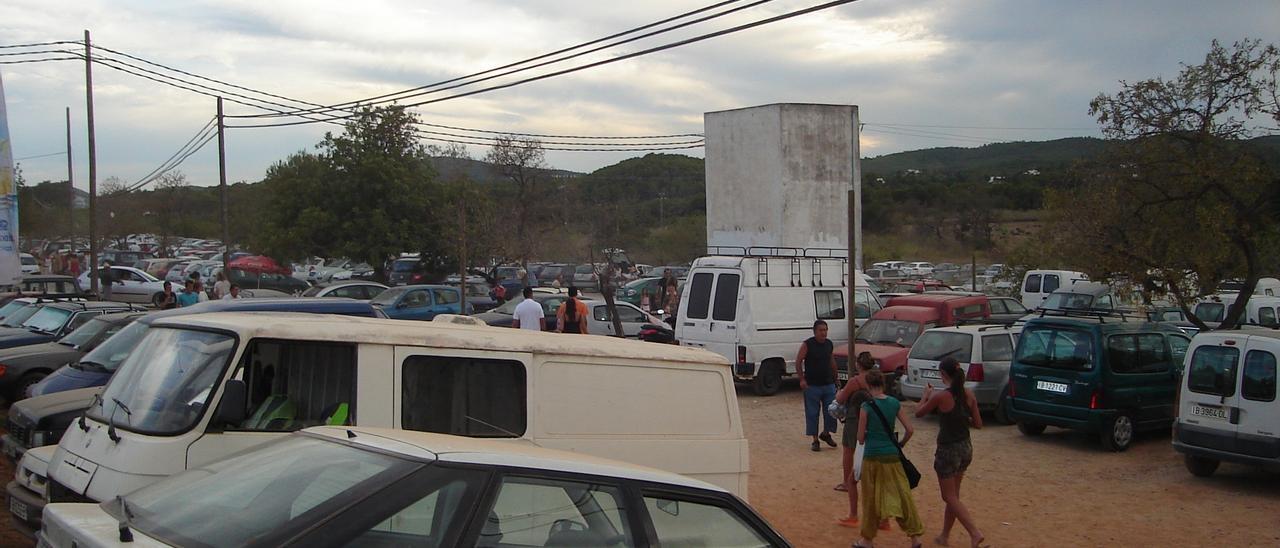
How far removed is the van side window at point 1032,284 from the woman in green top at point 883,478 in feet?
83.9

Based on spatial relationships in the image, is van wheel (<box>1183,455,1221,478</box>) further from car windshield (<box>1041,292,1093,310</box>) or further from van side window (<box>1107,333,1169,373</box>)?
car windshield (<box>1041,292,1093,310</box>)

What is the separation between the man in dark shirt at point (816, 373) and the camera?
1278cm

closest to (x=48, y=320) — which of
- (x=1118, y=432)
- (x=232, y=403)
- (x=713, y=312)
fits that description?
(x=713, y=312)

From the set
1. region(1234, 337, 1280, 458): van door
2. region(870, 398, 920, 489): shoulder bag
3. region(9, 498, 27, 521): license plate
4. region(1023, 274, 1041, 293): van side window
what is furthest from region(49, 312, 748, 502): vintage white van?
region(1023, 274, 1041, 293): van side window

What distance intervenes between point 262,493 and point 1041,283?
103 ft

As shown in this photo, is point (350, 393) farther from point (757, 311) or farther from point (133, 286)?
point (133, 286)

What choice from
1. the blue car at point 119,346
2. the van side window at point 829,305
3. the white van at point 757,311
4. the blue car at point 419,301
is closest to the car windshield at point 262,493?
the blue car at point 119,346

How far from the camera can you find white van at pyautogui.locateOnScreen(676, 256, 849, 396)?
1891 centimetres

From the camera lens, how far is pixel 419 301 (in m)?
26.1

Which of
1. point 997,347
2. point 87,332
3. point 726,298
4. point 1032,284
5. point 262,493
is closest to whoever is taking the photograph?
point 262,493

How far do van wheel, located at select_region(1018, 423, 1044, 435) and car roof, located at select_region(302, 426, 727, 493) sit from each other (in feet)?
37.8

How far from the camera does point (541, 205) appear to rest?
189 ft

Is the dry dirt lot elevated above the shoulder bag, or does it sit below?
below

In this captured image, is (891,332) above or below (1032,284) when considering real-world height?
below
